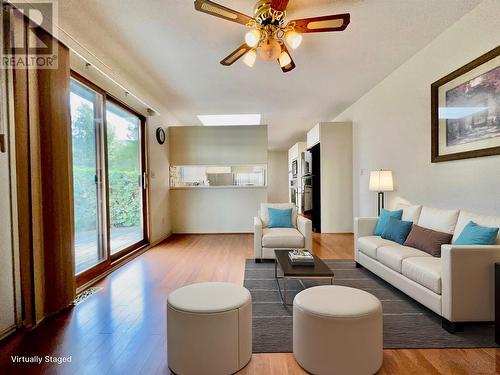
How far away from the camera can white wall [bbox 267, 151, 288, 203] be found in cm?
1198

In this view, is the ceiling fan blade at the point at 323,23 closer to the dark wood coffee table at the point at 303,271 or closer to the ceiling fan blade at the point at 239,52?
the ceiling fan blade at the point at 239,52

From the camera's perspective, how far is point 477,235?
2.00m

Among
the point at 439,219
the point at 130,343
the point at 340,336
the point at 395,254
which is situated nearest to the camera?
the point at 340,336

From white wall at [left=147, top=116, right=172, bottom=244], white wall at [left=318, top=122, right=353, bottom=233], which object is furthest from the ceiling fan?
white wall at [left=318, top=122, right=353, bottom=233]

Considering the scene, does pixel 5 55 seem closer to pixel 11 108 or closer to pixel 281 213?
pixel 11 108

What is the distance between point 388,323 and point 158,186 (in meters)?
4.36

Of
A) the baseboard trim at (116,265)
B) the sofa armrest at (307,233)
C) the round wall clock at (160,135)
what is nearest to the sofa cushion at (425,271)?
the sofa armrest at (307,233)

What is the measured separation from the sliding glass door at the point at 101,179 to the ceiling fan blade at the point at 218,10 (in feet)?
5.87

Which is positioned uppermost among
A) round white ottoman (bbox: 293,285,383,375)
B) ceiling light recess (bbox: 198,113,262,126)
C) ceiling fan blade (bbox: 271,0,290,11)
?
ceiling light recess (bbox: 198,113,262,126)

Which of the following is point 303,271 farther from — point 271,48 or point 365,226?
point 271,48

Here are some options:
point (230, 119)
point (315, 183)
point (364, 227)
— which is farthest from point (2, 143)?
point (315, 183)

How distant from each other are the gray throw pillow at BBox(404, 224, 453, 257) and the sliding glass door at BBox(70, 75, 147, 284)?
3.58 metres

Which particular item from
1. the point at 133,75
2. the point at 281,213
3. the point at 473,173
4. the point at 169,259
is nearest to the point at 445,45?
the point at 473,173

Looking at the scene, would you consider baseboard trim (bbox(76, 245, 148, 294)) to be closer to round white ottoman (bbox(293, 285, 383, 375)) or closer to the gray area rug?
the gray area rug
